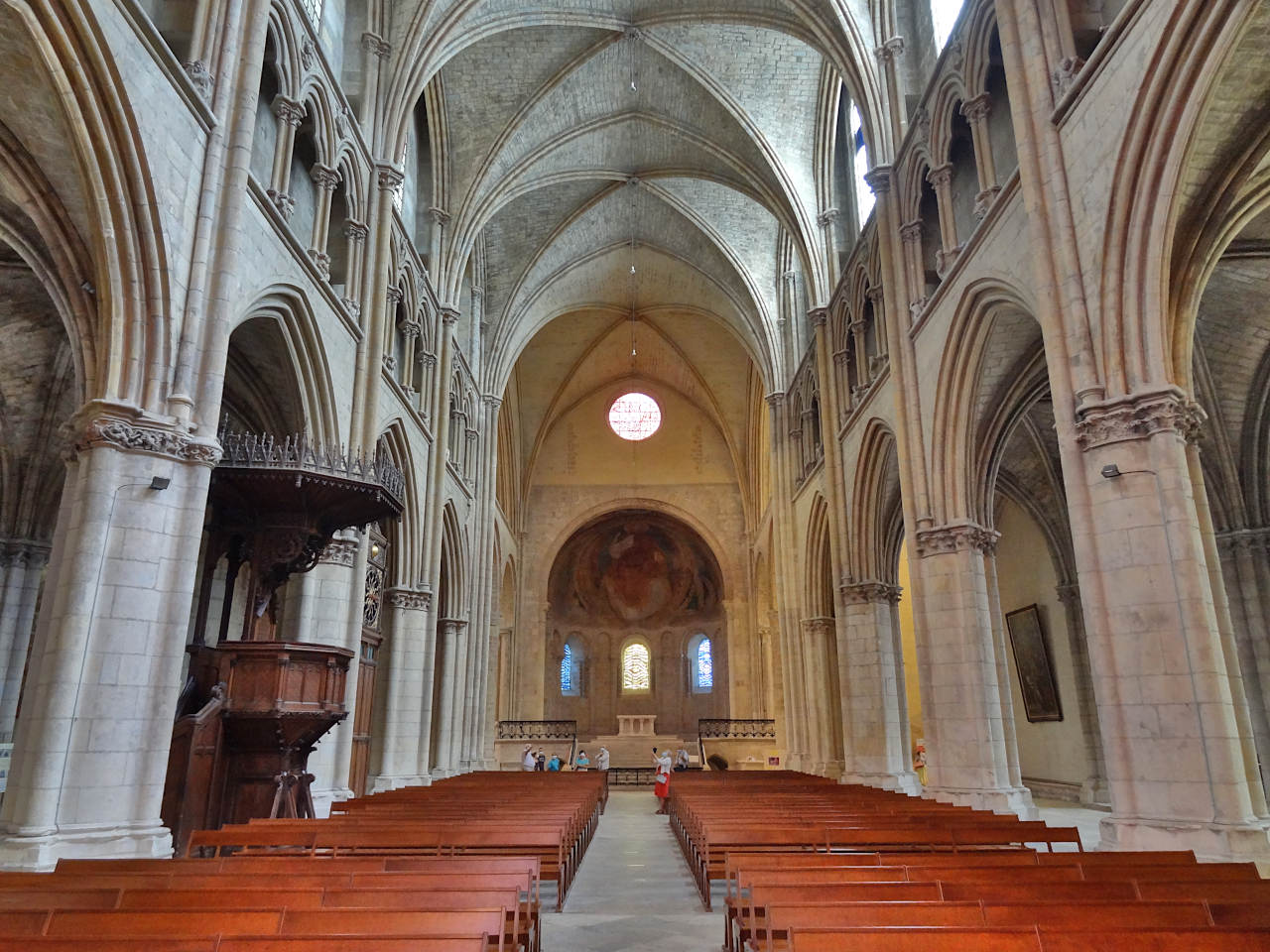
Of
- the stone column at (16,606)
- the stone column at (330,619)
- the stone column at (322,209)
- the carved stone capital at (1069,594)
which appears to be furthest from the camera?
the carved stone capital at (1069,594)

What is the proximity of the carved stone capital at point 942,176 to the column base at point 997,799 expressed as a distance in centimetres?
864

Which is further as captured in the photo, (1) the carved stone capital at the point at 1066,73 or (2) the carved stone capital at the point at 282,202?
(2) the carved stone capital at the point at 282,202

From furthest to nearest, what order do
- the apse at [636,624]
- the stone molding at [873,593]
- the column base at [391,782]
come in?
the apse at [636,624]
the stone molding at [873,593]
the column base at [391,782]

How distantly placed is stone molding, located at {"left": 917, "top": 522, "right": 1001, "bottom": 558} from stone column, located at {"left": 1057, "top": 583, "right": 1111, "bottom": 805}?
20.6 feet

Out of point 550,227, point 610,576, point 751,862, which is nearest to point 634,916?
point 751,862

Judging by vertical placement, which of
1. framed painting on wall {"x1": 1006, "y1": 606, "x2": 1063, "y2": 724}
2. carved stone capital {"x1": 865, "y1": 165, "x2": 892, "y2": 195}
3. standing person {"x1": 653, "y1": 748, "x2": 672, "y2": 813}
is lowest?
standing person {"x1": 653, "y1": 748, "x2": 672, "y2": 813}

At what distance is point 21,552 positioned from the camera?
52.2ft

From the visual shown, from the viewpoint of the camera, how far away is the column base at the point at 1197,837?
6.77m

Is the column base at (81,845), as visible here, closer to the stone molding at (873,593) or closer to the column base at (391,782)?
the column base at (391,782)

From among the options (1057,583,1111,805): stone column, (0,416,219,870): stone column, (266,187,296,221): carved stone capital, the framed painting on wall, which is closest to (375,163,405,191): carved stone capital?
(266,187,296,221): carved stone capital

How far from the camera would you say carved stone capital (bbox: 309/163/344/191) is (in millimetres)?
13062

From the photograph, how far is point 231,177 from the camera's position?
30.8ft

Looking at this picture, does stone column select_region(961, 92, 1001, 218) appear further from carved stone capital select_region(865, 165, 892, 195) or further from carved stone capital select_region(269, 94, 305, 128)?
carved stone capital select_region(269, 94, 305, 128)

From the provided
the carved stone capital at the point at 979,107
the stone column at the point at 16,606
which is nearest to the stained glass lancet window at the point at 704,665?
the stone column at the point at 16,606
